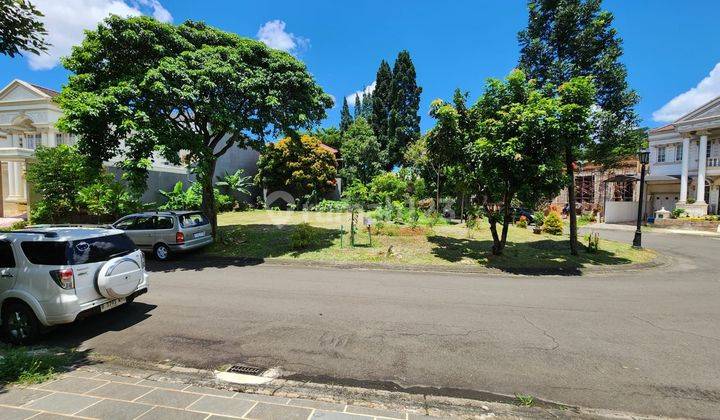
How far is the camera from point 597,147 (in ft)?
48.1

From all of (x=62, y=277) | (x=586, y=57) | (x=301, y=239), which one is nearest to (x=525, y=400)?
(x=62, y=277)

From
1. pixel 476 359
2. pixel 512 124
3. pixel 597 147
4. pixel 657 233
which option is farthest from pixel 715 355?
pixel 657 233

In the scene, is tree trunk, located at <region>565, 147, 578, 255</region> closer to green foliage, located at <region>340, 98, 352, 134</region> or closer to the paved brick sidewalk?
the paved brick sidewalk

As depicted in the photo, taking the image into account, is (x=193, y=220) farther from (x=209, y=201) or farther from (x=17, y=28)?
(x=17, y=28)

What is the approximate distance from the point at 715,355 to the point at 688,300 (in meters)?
3.77

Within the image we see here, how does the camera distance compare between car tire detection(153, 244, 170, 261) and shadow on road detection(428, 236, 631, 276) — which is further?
car tire detection(153, 244, 170, 261)

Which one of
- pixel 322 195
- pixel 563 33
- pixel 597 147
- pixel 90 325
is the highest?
pixel 563 33

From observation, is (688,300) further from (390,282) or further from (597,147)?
(597,147)

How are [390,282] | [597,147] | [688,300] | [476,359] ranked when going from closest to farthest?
[476,359] → [688,300] → [390,282] → [597,147]

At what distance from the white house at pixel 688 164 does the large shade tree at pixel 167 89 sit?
30.4 metres

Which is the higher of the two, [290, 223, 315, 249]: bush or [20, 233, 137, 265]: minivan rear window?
[20, 233, 137, 265]: minivan rear window

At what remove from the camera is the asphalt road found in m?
4.19

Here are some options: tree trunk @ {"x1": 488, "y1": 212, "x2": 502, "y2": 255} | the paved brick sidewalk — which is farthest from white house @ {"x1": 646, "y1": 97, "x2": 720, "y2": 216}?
the paved brick sidewalk

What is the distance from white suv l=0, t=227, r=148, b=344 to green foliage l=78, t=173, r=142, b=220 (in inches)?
537
